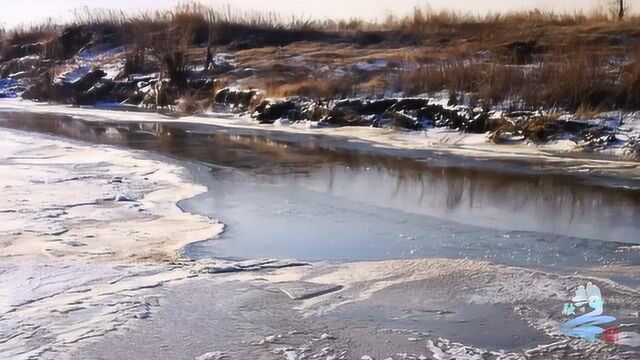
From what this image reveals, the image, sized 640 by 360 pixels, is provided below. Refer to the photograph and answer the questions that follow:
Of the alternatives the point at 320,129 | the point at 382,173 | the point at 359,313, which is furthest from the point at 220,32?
the point at 359,313

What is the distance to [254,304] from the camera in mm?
5777

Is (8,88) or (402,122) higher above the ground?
(8,88)

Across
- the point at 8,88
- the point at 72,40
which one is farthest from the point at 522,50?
the point at 72,40

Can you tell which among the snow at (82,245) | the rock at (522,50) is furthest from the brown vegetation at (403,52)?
the snow at (82,245)

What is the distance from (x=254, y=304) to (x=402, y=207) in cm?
431

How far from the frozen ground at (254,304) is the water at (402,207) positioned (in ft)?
1.83

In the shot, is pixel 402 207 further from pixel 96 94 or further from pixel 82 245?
pixel 96 94

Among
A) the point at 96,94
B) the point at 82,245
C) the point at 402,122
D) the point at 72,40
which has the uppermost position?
the point at 72,40

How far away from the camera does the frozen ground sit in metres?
4.91

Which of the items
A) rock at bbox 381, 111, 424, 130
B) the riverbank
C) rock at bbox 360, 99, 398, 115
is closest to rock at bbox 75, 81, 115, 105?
the riverbank

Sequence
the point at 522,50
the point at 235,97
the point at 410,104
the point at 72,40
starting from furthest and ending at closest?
1. the point at 72,40
2. the point at 235,97
3. the point at 522,50
4. the point at 410,104

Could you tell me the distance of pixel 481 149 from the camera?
16.1 m

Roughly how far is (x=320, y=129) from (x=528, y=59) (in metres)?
6.18

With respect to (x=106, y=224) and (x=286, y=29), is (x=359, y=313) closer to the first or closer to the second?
(x=106, y=224)
